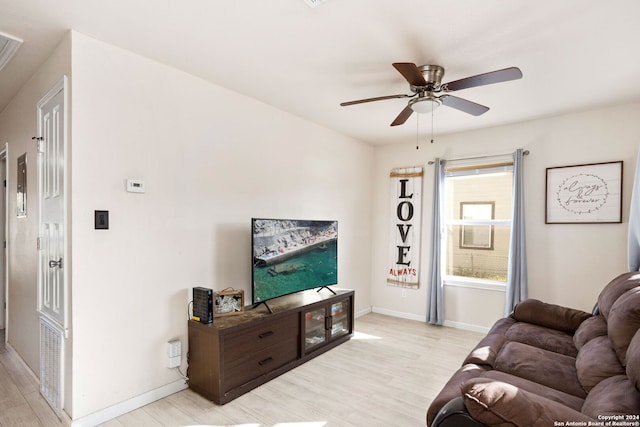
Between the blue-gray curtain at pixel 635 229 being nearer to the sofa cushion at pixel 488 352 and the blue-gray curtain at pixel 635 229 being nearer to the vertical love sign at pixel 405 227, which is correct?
the sofa cushion at pixel 488 352

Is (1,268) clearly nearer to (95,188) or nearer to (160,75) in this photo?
(95,188)

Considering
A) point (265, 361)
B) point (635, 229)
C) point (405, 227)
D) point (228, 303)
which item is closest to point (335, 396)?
point (265, 361)

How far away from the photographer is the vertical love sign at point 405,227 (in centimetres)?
461

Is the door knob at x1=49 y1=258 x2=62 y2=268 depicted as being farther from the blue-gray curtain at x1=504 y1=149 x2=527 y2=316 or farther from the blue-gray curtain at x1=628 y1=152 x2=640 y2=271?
the blue-gray curtain at x1=628 y1=152 x2=640 y2=271

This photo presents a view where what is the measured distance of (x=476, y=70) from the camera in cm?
256

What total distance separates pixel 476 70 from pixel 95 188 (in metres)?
2.86

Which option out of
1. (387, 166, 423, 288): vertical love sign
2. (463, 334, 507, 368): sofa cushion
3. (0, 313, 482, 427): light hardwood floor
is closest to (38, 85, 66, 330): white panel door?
(0, 313, 482, 427): light hardwood floor

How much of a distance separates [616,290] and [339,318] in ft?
7.88

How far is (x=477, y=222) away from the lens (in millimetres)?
4270

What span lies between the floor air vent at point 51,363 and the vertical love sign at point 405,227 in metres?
3.81

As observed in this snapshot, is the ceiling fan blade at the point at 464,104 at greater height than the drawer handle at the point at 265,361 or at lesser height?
greater

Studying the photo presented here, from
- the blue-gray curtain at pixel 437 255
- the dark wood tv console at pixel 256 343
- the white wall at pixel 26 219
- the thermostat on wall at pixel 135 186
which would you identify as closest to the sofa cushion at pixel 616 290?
the blue-gray curtain at pixel 437 255

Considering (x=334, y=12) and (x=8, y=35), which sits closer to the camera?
(x=334, y=12)

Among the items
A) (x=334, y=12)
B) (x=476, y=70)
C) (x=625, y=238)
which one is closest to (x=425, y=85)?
(x=476, y=70)
